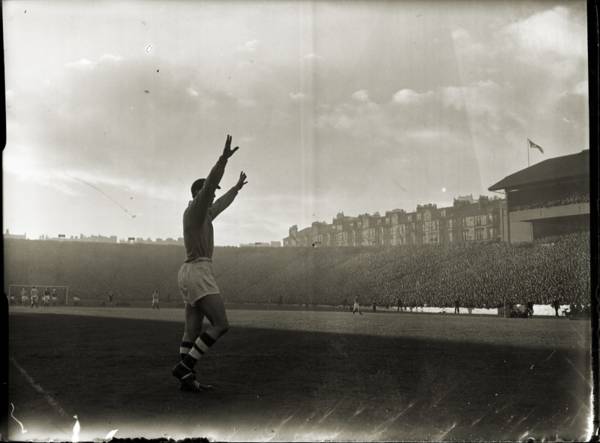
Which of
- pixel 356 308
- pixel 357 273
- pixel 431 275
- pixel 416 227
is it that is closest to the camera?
pixel 416 227

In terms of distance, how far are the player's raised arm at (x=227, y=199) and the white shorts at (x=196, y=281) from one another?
14.9 inches

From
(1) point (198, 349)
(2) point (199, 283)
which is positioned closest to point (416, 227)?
(2) point (199, 283)

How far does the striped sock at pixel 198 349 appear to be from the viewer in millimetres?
3281

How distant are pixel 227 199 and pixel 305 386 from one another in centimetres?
145

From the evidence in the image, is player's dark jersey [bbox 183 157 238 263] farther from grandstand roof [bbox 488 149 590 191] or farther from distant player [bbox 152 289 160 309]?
grandstand roof [bbox 488 149 590 191]

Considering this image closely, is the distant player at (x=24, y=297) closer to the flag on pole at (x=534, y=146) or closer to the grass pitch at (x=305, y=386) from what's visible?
the grass pitch at (x=305, y=386)

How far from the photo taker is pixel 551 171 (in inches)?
163

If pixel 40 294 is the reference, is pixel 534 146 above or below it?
above

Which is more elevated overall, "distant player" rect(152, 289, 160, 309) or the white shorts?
the white shorts

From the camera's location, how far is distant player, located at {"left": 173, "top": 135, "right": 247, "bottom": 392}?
331cm

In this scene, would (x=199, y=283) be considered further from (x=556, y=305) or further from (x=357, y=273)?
(x=556, y=305)

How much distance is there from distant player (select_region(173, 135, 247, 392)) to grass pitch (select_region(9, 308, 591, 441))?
186 mm

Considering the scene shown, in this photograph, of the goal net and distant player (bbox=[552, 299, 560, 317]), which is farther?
distant player (bbox=[552, 299, 560, 317])

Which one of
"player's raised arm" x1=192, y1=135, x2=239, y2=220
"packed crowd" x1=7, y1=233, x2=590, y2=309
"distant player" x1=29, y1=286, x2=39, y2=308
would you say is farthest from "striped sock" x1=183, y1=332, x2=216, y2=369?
"distant player" x1=29, y1=286, x2=39, y2=308
